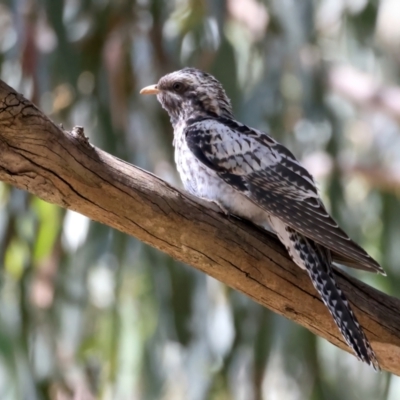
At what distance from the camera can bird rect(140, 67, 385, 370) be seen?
2555 millimetres

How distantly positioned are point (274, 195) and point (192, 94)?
84 cm

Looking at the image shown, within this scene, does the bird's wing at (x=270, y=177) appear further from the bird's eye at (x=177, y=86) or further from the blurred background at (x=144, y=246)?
the blurred background at (x=144, y=246)

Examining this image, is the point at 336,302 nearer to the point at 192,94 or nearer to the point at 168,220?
the point at 168,220

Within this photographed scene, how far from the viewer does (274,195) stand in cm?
282

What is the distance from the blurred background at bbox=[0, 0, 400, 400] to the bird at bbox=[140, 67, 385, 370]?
3.34 feet

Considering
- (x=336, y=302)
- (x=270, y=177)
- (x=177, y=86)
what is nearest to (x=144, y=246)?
(x=177, y=86)

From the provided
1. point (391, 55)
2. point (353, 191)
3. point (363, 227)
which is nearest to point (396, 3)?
point (391, 55)

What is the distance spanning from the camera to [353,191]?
18.7ft

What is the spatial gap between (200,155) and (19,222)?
4.58 ft

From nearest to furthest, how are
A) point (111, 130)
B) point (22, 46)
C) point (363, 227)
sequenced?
point (22, 46), point (111, 130), point (363, 227)

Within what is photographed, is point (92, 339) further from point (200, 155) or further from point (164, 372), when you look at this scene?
point (200, 155)

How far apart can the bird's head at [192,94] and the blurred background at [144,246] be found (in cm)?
56

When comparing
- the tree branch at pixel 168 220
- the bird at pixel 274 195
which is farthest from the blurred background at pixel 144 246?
the tree branch at pixel 168 220

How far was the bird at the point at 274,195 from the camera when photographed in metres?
2.55
